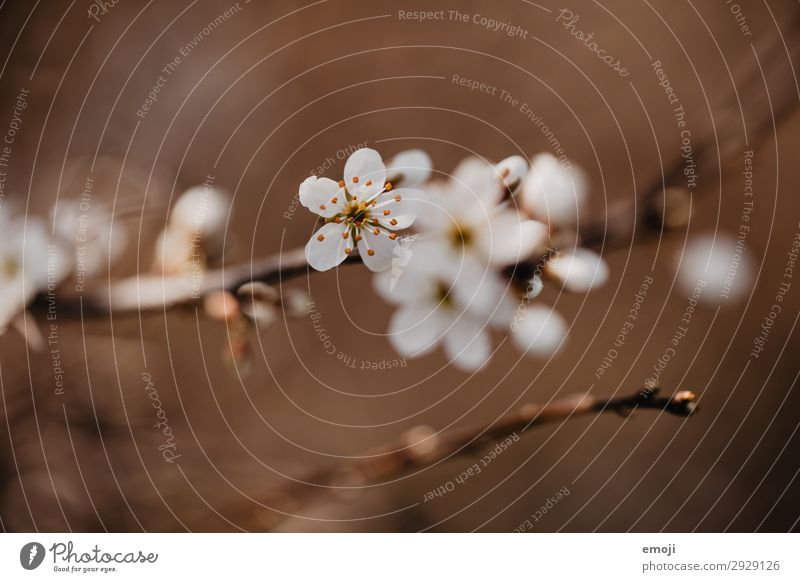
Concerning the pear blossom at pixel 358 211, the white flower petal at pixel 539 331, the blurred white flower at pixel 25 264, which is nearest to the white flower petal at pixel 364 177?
the pear blossom at pixel 358 211

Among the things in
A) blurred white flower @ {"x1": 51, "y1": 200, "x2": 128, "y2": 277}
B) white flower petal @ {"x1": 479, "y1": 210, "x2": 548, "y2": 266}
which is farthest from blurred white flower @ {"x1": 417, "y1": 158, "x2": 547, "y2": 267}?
blurred white flower @ {"x1": 51, "y1": 200, "x2": 128, "y2": 277}

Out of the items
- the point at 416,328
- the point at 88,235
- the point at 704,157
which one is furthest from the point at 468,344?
the point at 88,235

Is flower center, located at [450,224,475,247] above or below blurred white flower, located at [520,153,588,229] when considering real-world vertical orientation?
below

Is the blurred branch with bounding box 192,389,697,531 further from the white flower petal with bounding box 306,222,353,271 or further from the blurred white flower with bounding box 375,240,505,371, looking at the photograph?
the white flower petal with bounding box 306,222,353,271

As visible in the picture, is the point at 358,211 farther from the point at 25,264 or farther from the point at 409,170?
the point at 25,264

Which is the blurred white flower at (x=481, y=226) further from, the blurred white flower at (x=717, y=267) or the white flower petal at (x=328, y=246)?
the blurred white flower at (x=717, y=267)
